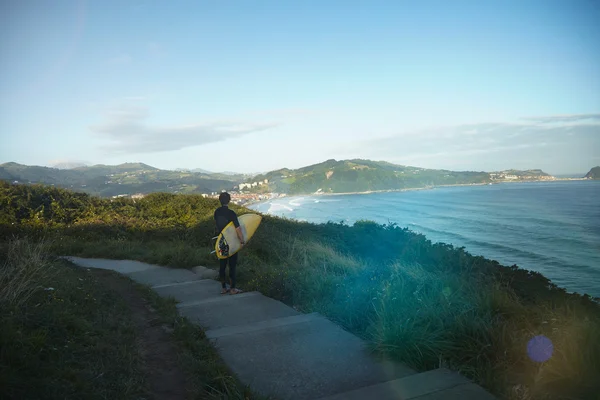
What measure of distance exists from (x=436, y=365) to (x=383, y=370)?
0.49 metres

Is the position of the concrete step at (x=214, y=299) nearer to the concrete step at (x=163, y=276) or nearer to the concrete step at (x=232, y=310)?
the concrete step at (x=232, y=310)

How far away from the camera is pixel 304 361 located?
143 inches

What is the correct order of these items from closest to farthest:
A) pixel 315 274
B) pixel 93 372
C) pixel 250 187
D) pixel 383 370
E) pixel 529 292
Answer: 1. pixel 93 372
2. pixel 383 370
3. pixel 315 274
4. pixel 529 292
5. pixel 250 187

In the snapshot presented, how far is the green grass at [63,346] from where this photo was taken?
8.80 feet

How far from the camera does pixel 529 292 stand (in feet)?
39.0

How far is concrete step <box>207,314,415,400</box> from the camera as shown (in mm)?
3207

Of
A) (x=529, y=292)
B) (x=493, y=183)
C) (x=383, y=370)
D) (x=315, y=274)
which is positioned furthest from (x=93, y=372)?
(x=493, y=183)

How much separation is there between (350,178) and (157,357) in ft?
370

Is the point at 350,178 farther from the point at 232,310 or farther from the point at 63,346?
the point at 63,346

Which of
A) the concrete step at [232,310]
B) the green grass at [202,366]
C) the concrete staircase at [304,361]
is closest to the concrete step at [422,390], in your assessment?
the concrete staircase at [304,361]

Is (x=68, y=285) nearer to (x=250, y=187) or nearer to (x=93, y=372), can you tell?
(x=93, y=372)

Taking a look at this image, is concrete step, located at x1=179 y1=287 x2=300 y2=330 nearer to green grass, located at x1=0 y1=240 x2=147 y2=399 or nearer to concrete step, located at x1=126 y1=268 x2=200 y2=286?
green grass, located at x1=0 y1=240 x2=147 y2=399

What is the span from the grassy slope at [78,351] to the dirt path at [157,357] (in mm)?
76

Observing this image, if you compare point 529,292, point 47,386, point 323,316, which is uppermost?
point 47,386
